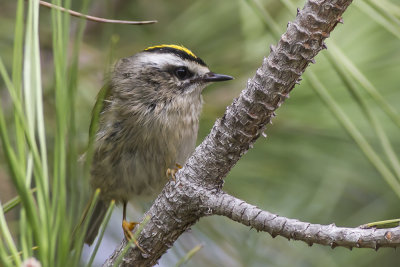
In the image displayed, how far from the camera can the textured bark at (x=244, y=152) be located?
1031 millimetres

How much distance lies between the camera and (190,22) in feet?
7.01

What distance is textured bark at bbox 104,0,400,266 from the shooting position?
1.03 metres

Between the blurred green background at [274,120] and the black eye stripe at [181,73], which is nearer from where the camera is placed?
the blurred green background at [274,120]

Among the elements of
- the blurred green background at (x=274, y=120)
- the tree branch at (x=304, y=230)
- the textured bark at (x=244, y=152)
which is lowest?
the tree branch at (x=304, y=230)

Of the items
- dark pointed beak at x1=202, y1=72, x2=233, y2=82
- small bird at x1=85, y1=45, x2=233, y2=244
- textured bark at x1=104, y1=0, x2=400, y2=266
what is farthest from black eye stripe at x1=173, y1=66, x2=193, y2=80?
textured bark at x1=104, y1=0, x2=400, y2=266

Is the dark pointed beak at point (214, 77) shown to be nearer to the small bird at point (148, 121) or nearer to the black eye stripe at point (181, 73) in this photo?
the small bird at point (148, 121)

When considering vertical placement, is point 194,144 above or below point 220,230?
above

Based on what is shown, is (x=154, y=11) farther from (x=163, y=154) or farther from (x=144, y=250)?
(x=144, y=250)

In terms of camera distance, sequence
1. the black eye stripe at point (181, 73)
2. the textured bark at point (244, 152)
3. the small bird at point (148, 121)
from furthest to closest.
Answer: the black eye stripe at point (181, 73), the small bird at point (148, 121), the textured bark at point (244, 152)

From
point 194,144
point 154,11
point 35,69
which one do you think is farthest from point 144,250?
point 154,11

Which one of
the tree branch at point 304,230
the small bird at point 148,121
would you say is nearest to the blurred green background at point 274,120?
the small bird at point 148,121

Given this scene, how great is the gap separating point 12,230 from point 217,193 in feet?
3.64

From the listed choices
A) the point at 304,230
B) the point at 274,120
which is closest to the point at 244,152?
the point at 304,230

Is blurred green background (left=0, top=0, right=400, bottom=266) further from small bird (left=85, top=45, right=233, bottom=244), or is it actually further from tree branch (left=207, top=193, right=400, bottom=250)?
tree branch (left=207, top=193, right=400, bottom=250)
